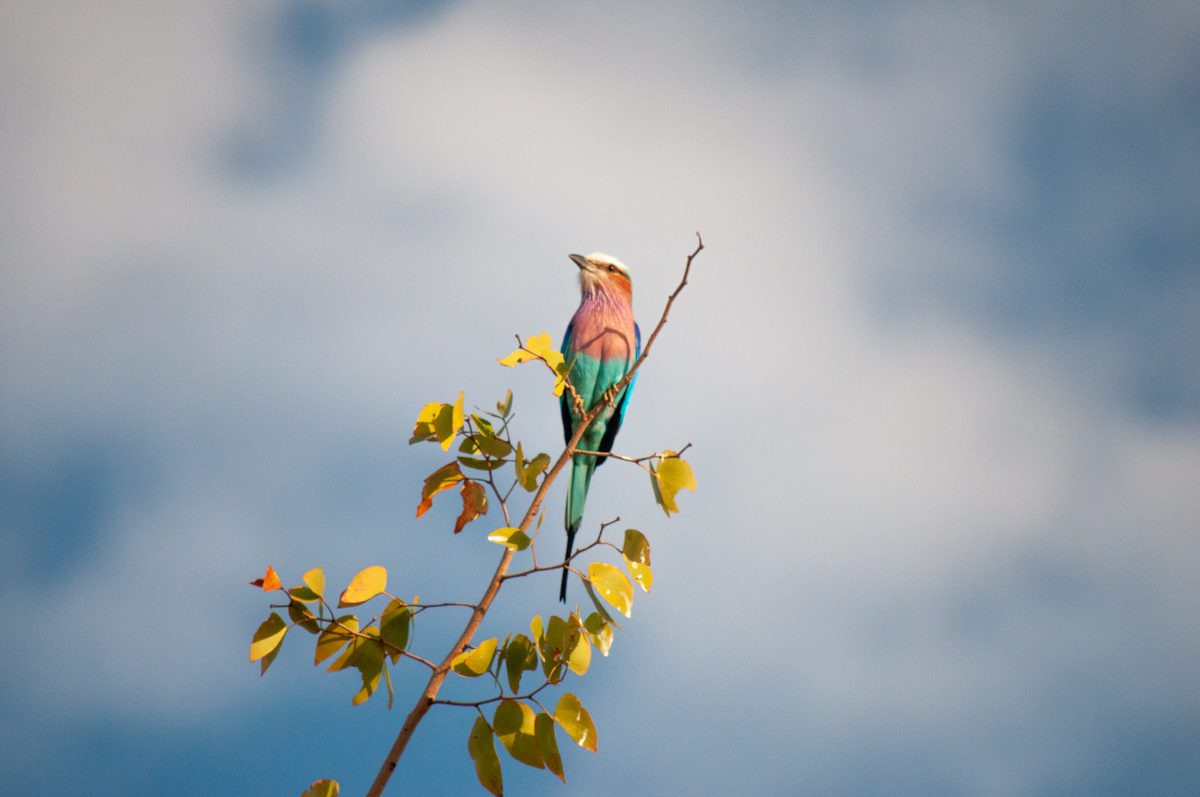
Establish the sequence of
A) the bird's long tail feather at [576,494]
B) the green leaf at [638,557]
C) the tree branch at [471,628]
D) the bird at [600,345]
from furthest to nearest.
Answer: the bird at [600,345]
the bird's long tail feather at [576,494]
the green leaf at [638,557]
the tree branch at [471,628]

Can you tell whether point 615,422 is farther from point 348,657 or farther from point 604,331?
point 348,657

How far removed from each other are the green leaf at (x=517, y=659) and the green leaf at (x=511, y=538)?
0.72 ft

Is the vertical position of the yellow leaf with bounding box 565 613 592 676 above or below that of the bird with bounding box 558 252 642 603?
below

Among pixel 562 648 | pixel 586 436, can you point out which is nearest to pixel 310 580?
pixel 562 648

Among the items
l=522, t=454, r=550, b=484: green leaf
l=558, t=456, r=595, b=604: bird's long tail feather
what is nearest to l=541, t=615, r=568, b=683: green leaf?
l=522, t=454, r=550, b=484: green leaf

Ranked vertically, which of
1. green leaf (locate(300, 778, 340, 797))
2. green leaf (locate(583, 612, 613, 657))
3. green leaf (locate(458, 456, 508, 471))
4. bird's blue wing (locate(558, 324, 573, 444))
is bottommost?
green leaf (locate(300, 778, 340, 797))

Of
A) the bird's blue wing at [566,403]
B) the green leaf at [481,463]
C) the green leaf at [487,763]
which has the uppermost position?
the bird's blue wing at [566,403]

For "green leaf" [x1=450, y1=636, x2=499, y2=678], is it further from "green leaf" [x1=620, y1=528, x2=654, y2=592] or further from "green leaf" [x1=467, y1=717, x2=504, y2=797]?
"green leaf" [x1=620, y1=528, x2=654, y2=592]

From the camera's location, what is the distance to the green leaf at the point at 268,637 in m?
2.31

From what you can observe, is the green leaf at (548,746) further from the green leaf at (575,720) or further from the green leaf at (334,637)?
the green leaf at (334,637)

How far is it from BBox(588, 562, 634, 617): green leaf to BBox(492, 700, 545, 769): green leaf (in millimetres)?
358

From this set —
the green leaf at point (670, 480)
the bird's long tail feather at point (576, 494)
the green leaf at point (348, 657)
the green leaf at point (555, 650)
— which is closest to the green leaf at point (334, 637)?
the green leaf at point (348, 657)

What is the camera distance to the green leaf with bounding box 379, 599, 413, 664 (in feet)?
7.88

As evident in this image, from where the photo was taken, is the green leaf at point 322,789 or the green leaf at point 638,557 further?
the green leaf at point 638,557
